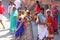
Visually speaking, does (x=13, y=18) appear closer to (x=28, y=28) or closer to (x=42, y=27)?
(x=28, y=28)

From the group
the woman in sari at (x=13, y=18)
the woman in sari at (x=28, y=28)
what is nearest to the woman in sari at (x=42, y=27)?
the woman in sari at (x=28, y=28)

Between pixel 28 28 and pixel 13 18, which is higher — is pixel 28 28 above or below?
below

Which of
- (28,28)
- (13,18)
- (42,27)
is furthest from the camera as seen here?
(13,18)

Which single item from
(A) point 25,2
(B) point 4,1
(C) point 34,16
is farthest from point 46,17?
(B) point 4,1

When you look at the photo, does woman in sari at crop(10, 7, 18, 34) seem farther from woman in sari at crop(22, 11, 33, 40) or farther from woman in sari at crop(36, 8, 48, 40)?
woman in sari at crop(36, 8, 48, 40)

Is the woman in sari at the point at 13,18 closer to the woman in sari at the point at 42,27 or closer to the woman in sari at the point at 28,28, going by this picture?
the woman in sari at the point at 28,28

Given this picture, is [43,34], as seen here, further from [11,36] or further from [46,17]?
[11,36]

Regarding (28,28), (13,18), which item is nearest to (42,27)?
(28,28)

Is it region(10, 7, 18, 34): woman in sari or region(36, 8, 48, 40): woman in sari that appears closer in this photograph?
region(36, 8, 48, 40): woman in sari

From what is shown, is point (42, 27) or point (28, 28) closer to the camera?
point (42, 27)

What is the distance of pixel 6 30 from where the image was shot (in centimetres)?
1423

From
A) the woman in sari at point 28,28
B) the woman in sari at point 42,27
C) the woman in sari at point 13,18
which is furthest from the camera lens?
the woman in sari at point 13,18

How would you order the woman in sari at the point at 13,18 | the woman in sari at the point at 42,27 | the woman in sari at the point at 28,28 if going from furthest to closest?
the woman in sari at the point at 13,18 → the woman in sari at the point at 28,28 → the woman in sari at the point at 42,27

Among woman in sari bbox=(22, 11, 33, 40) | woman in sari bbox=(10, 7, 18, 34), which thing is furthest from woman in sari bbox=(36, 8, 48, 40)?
woman in sari bbox=(10, 7, 18, 34)
